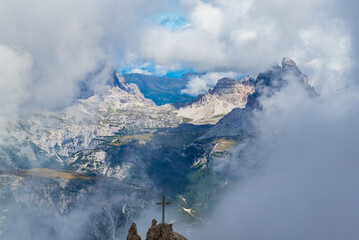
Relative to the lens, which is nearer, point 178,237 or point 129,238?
point 178,237

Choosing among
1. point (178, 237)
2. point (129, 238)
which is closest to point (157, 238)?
point (178, 237)

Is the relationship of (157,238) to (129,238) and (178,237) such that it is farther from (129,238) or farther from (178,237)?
(129,238)

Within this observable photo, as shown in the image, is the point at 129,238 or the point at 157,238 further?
the point at 129,238
